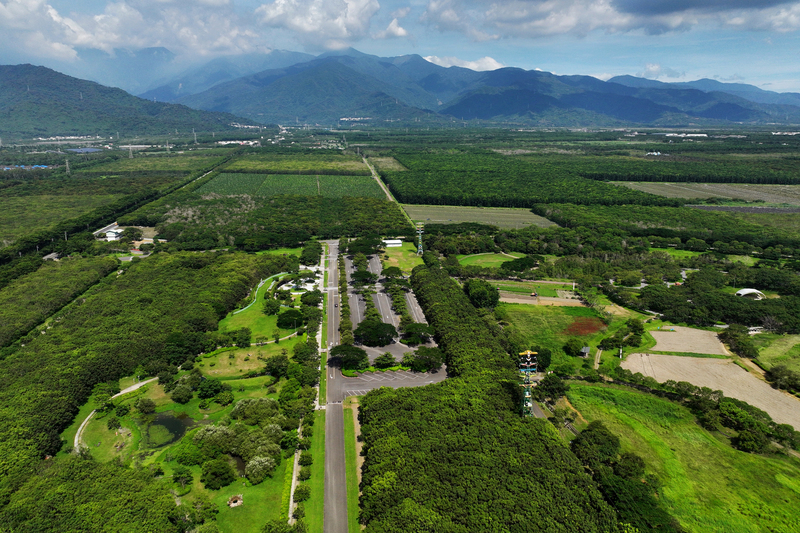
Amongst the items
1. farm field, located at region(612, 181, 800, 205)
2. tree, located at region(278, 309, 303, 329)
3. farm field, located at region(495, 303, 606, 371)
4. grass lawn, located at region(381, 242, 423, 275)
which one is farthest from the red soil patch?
farm field, located at region(612, 181, 800, 205)

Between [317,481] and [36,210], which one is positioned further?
[36,210]

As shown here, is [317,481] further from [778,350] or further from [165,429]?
[778,350]

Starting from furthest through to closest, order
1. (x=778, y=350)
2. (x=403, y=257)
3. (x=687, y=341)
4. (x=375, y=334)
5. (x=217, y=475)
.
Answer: (x=403, y=257)
(x=687, y=341)
(x=375, y=334)
(x=778, y=350)
(x=217, y=475)

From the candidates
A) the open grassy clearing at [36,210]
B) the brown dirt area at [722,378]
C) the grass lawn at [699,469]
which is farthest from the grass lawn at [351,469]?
the open grassy clearing at [36,210]

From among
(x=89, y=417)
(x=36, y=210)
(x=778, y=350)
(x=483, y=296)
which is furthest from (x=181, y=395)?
(x=36, y=210)

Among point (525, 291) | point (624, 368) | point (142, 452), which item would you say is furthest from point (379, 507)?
point (525, 291)
